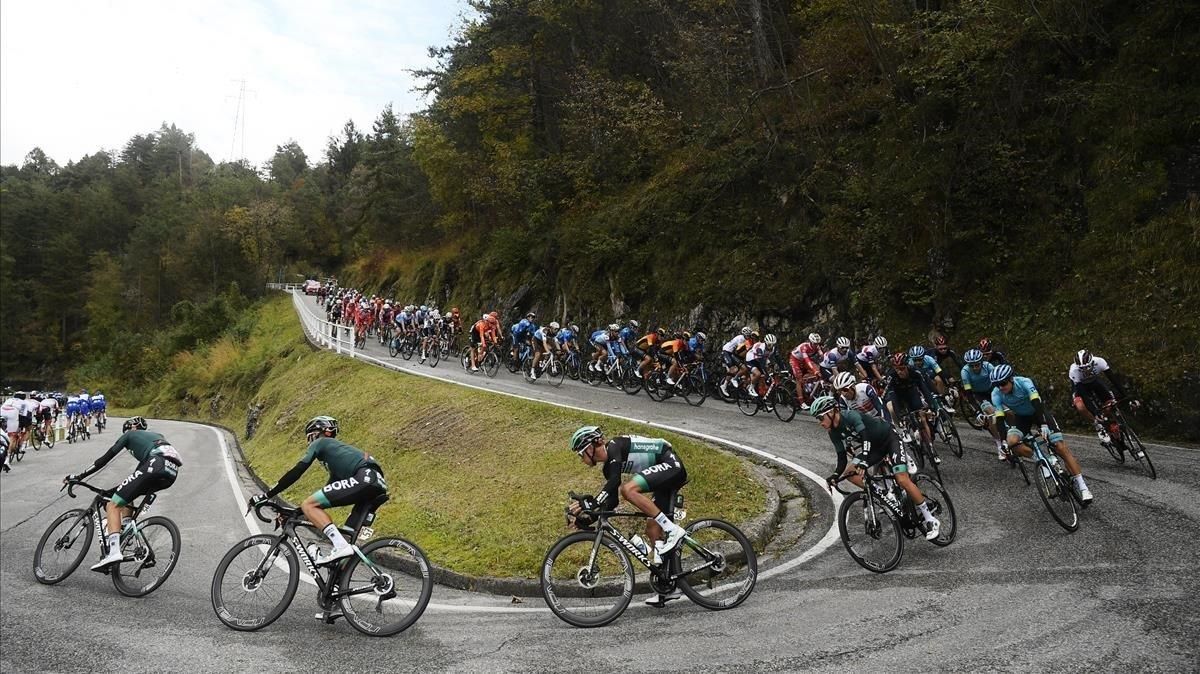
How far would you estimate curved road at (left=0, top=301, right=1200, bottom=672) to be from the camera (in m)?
5.26

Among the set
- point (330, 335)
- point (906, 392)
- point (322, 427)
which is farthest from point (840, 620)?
point (330, 335)

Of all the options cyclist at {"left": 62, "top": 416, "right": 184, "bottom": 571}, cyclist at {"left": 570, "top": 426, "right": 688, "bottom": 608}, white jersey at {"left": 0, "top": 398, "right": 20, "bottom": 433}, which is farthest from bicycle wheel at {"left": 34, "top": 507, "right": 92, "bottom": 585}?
white jersey at {"left": 0, "top": 398, "right": 20, "bottom": 433}

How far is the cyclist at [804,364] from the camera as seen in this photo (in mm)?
14625

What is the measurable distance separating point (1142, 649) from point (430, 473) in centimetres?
1119

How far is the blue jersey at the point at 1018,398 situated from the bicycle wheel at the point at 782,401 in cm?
650

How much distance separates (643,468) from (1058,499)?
15.6 feet

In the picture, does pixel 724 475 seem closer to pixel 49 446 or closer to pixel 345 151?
pixel 49 446

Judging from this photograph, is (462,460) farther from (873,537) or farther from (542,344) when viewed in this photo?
(542,344)

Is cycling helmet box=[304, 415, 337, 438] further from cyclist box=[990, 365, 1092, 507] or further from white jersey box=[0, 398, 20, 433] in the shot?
white jersey box=[0, 398, 20, 433]

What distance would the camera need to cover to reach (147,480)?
28.4 feet

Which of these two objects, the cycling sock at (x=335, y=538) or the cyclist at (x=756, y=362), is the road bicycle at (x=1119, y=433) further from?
the cycling sock at (x=335, y=538)

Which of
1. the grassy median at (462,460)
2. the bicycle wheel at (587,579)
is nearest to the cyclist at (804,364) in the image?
the grassy median at (462,460)

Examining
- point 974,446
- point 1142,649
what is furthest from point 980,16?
point 1142,649

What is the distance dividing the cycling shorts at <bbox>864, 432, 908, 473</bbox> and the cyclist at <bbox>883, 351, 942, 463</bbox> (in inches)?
129
